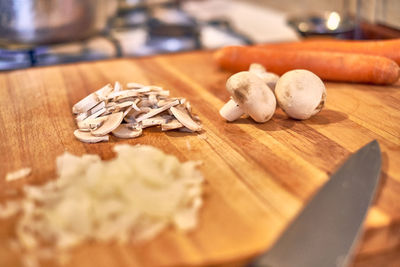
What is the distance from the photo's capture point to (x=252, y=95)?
126 centimetres

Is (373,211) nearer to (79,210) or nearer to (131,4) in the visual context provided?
(79,210)

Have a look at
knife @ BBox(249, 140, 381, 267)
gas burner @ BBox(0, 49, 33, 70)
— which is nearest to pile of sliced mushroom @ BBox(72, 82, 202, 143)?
knife @ BBox(249, 140, 381, 267)

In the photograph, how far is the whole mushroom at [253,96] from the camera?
1.26 m

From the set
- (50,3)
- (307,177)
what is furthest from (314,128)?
(50,3)

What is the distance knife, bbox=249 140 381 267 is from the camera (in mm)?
808

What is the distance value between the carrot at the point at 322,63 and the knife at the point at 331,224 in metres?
0.60

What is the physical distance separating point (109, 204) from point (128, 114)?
484 millimetres

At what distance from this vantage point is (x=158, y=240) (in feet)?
2.81

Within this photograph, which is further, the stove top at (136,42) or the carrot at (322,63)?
the stove top at (136,42)

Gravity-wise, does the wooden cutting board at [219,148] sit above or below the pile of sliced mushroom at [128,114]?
below

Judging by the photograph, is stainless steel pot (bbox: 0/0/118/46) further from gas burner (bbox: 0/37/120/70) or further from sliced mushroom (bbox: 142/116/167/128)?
sliced mushroom (bbox: 142/116/167/128)

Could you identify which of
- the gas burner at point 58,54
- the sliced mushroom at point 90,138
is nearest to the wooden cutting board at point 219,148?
the sliced mushroom at point 90,138

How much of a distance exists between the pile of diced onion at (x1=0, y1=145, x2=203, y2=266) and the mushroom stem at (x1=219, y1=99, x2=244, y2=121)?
357 mm

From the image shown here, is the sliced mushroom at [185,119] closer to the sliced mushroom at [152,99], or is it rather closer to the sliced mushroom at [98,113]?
the sliced mushroom at [152,99]
